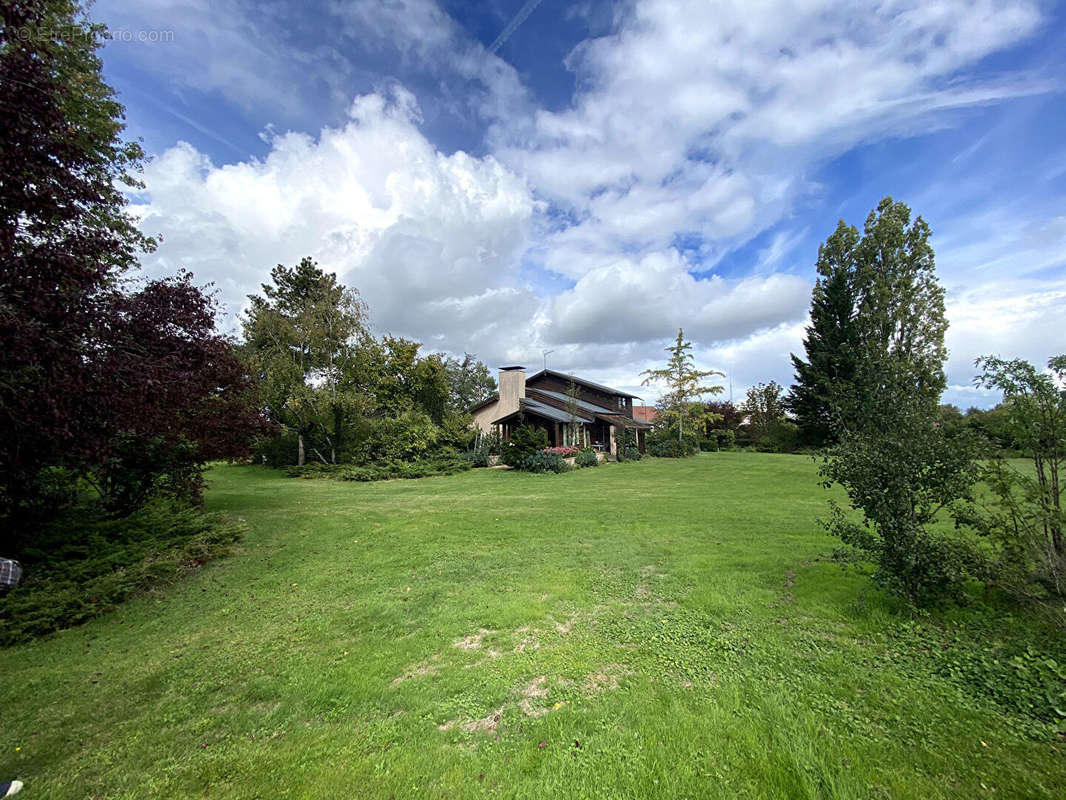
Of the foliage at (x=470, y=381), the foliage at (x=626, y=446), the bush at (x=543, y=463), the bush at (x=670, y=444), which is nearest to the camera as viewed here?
the bush at (x=543, y=463)

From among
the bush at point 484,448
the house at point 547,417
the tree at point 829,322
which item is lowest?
the bush at point 484,448

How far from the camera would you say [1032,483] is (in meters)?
3.87

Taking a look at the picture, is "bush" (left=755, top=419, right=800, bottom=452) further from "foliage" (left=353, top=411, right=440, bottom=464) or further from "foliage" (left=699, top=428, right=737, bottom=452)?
"foliage" (left=353, top=411, right=440, bottom=464)

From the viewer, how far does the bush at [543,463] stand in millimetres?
21094

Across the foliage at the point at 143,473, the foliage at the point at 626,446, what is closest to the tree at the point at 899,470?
the foliage at the point at 143,473

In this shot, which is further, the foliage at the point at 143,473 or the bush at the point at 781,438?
the bush at the point at 781,438

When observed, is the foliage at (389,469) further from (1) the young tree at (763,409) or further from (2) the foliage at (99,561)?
(1) the young tree at (763,409)

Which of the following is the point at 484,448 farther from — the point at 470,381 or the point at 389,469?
the point at 470,381

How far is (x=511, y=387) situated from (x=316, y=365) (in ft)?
37.2

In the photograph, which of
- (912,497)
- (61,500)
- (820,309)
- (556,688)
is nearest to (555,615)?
(556,688)

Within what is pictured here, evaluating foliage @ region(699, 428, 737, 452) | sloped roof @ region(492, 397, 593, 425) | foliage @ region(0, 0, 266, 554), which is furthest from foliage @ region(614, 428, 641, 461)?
foliage @ region(0, 0, 266, 554)

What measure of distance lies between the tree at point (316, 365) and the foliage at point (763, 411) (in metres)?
30.8

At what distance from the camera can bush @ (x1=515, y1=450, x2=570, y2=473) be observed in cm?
2109

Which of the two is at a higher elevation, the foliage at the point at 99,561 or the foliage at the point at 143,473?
the foliage at the point at 143,473
